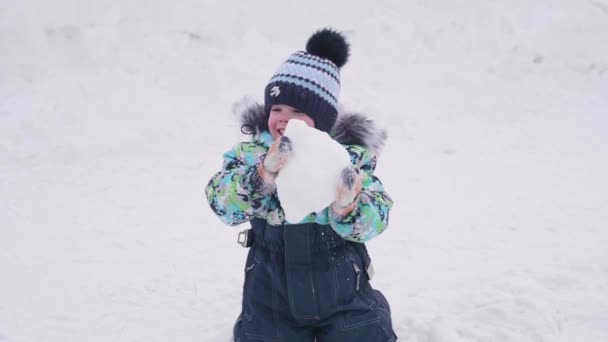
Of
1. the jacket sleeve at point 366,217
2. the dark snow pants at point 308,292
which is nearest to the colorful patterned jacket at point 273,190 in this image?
the jacket sleeve at point 366,217

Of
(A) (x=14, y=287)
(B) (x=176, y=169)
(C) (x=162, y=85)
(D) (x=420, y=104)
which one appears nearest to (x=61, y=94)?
(C) (x=162, y=85)

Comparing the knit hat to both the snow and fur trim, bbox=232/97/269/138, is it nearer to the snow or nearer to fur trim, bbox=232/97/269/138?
fur trim, bbox=232/97/269/138

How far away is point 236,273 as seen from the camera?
358cm

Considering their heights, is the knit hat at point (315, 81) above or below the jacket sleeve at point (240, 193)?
above

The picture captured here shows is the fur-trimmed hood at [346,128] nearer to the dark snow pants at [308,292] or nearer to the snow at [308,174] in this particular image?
the dark snow pants at [308,292]

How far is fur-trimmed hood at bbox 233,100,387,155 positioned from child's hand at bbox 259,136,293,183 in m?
0.57

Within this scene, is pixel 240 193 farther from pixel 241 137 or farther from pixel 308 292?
pixel 241 137

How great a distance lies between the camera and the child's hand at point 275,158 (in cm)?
180

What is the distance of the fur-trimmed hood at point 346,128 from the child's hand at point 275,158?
1.88 feet

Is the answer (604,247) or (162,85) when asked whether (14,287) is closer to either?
(162,85)

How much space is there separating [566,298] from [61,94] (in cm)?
563

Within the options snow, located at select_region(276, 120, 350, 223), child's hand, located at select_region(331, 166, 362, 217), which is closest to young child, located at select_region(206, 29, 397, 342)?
child's hand, located at select_region(331, 166, 362, 217)

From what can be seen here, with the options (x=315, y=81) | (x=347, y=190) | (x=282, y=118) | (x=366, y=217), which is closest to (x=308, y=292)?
(x=366, y=217)

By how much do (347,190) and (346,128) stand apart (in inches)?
27.3
